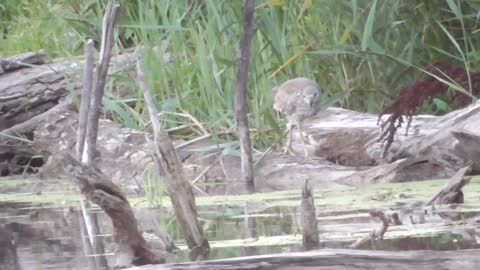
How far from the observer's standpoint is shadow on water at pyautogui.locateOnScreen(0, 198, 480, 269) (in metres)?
3.41

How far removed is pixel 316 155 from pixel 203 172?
50 centimetres

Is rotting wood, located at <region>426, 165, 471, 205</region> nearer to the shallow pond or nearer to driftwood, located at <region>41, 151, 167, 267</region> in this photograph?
the shallow pond

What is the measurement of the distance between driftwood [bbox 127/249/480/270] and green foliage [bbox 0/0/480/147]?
11.9 ft

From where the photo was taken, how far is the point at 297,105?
5.64 meters

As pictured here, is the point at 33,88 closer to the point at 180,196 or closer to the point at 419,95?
the point at 419,95

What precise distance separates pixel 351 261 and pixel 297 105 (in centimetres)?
332

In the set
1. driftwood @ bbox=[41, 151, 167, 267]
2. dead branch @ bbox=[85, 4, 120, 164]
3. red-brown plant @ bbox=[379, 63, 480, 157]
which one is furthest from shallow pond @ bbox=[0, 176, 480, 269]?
red-brown plant @ bbox=[379, 63, 480, 157]

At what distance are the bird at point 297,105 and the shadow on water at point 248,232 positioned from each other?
1062 millimetres

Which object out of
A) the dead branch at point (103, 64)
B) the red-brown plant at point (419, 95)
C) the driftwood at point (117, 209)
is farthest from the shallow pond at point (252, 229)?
the red-brown plant at point (419, 95)

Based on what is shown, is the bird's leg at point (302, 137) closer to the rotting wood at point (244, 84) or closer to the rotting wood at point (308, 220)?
the rotting wood at point (244, 84)

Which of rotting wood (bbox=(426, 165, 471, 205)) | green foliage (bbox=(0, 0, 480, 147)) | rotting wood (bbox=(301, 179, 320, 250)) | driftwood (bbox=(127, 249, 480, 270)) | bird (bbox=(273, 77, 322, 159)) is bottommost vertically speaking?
driftwood (bbox=(127, 249, 480, 270))

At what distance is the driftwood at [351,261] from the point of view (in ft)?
7.67

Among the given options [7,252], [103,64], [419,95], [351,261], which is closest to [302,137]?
[419,95]

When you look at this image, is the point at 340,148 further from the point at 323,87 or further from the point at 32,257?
the point at 32,257
